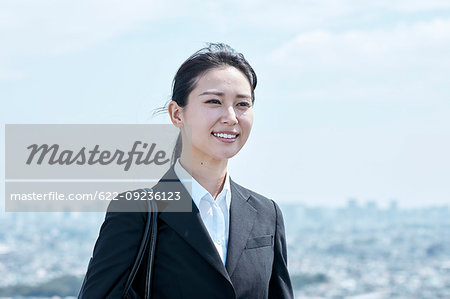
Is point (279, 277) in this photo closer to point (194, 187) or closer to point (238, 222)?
point (238, 222)

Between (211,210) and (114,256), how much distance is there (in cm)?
35

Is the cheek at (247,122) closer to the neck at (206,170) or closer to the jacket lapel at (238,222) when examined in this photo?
the neck at (206,170)

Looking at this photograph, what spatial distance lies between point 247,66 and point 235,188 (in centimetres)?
39

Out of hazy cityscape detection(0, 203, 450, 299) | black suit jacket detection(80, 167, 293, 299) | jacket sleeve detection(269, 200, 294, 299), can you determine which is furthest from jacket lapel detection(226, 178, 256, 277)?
hazy cityscape detection(0, 203, 450, 299)

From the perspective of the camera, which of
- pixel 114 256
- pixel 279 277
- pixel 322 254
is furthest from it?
pixel 322 254

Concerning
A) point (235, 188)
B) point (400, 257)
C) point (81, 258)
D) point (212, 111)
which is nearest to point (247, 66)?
point (212, 111)

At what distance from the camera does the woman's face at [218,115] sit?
2.23 metres

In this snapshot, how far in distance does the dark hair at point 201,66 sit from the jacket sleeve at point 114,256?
15.8 inches

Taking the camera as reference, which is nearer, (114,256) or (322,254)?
(114,256)

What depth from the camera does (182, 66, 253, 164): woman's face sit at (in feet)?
7.33

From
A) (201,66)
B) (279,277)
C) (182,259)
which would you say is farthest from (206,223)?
(201,66)

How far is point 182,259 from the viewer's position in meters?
2.21

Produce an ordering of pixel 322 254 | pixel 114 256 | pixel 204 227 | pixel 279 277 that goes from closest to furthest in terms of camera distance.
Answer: pixel 114 256, pixel 204 227, pixel 279 277, pixel 322 254

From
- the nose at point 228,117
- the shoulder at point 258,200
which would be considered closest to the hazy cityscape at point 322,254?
the shoulder at point 258,200
